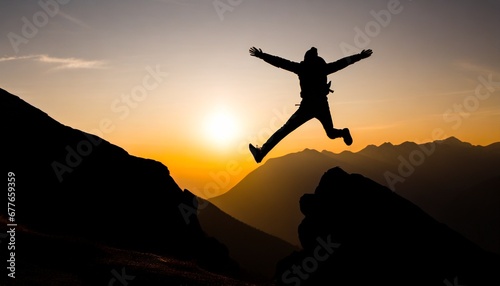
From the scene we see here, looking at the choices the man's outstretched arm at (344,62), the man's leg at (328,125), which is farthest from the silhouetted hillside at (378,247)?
the man's outstretched arm at (344,62)

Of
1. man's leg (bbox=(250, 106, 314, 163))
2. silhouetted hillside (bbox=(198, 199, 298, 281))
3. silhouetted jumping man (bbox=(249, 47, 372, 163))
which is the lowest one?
silhouetted hillside (bbox=(198, 199, 298, 281))

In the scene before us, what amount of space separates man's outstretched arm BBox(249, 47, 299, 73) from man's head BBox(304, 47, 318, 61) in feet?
1.15

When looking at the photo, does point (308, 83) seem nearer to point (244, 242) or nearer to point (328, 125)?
point (328, 125)

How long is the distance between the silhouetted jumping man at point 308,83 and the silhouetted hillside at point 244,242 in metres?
60.3

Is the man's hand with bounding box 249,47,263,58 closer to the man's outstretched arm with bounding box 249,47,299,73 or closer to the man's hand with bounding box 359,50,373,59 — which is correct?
the man's outstretched arm with bounding box 249,47,299,73

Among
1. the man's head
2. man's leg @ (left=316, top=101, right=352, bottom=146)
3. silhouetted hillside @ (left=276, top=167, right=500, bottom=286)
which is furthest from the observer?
silhouetted hillside @ (left=276, top=167, right=500, bottom=286)

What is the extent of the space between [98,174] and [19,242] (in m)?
12.1

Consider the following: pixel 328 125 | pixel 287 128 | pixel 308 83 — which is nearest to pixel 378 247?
pixel 328 125

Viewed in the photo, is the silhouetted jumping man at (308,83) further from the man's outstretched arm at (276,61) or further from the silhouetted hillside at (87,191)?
the silhouetted hillside at (87,191)

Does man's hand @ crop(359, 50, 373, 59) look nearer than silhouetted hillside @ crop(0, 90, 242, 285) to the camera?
Yes

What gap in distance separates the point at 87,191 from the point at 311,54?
49.5 feet

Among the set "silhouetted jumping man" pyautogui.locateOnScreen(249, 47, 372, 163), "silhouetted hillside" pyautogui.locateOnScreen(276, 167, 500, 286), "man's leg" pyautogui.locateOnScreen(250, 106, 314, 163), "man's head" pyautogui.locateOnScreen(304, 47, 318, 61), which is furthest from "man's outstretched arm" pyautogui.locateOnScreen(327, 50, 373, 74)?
"silhouetted hillside" pyautogui.locateOnScreen(276, 167, 500, 286)

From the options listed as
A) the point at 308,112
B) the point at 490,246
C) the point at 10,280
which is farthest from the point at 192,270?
the point at 490,246

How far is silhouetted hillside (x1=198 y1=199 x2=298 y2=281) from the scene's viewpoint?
230ft
